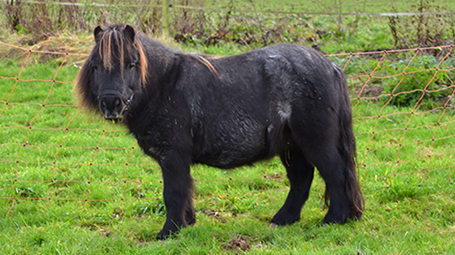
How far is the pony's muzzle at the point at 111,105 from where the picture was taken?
3.68 metres

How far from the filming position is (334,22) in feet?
42.2

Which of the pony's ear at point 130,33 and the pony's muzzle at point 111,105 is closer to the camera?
the pony's muzzle at point 111,105

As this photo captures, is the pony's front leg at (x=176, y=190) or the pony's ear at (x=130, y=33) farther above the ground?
the pony's ear at (x=130, y=33)

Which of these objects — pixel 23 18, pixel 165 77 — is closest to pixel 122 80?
pixel 165 77

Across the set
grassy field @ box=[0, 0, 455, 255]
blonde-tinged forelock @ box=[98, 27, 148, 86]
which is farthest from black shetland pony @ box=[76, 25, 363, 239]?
grassy field @ box=[0, 0, 455, 255]

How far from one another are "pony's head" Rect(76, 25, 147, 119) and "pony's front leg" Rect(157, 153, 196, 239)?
25.9 inches

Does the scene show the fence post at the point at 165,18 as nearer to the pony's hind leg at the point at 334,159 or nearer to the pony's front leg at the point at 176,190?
the pony's front leg at the point at 176,190

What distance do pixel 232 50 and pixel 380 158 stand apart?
4751mm

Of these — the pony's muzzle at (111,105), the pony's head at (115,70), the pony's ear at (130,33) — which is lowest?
the pony's muzzle at (111,105)

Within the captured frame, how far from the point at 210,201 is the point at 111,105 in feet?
6.73

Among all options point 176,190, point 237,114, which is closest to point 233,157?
point 237,114

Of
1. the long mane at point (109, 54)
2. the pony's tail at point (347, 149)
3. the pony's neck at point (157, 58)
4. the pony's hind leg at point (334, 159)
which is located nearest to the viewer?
the long mane at point (109, 54)

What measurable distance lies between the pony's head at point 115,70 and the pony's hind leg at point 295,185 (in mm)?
1703

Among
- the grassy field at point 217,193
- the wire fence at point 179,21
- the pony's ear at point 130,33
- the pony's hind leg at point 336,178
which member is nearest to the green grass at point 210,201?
the grassy field at point 217,193
